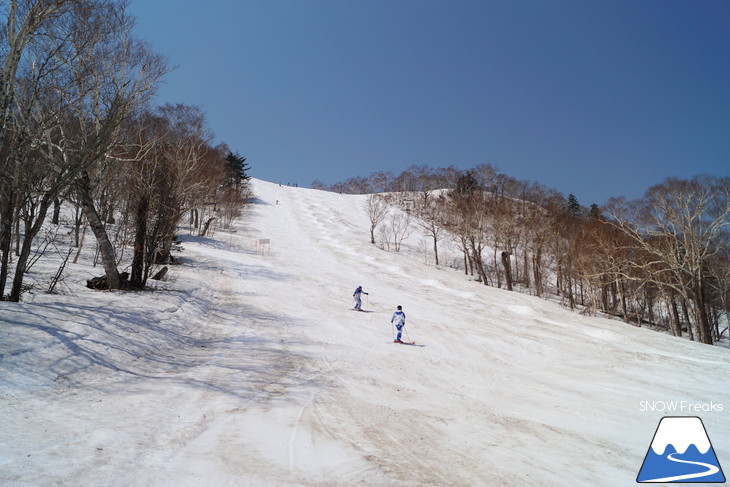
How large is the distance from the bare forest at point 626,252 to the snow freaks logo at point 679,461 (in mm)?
17193

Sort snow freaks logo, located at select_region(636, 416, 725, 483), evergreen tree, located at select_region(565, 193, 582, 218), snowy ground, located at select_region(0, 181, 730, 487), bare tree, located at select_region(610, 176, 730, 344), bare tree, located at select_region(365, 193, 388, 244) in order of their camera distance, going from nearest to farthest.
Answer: snowy ground, located at select_region(0, 181, 730, 487), snow freaks logo, located at select_region(636, 416, 725, 483), bare tree, located at select_region(610, 176, 730, 344), bare tree, located at select_region(365, 193, 388, 244), evergreen tree, located at select_region(565, 193, 582, 218)

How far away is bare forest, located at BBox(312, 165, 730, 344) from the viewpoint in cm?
2189

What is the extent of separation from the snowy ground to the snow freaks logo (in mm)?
285

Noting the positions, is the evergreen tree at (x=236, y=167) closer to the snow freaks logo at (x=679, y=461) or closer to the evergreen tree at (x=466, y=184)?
the evergreen tree at (x=466, y=184)

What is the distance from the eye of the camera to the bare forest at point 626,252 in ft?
71.8

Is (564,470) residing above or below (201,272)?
below

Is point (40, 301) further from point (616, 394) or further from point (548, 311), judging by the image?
point (548, 311)

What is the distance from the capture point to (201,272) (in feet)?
72.6

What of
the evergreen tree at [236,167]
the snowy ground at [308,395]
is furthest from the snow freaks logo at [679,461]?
the evergreen tree at [236,167]

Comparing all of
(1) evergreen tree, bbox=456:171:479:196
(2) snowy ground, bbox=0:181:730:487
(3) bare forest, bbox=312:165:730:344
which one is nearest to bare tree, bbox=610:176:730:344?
(3) bare forest, bbox=312:165:730:344

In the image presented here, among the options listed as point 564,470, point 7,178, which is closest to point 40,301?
point 7,178

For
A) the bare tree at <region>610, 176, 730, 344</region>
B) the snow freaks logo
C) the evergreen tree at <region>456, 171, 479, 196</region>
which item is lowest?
the snow freaks logo

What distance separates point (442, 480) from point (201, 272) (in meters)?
21.0

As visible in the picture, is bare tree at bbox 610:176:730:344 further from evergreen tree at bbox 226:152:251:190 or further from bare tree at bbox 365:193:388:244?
evergreen tree at bbox 226:152:251:190
